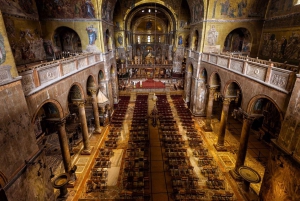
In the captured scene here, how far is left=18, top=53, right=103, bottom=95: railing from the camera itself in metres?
7.46

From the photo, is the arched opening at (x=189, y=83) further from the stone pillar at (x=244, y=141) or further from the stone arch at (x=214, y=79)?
the stone pillar at (x=244, y=141)

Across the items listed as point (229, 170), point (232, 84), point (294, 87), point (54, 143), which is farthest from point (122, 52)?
point (294, 87)

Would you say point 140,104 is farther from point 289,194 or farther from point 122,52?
point 289,194

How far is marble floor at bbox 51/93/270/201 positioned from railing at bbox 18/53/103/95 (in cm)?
653

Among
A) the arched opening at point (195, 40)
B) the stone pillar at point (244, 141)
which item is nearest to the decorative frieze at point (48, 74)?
the stone pillar at point (244, 141)

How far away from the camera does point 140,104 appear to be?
77.6ft

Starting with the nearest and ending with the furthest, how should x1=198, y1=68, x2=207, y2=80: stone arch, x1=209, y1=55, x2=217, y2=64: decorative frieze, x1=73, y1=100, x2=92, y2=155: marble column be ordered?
x1=73, y1=100, x2=92, y2=155: marble column < x1=209, y1=55, x2=217, y2=64: decorative frieze < x1=198, y1=68, x2=207, y2=80: stone arch

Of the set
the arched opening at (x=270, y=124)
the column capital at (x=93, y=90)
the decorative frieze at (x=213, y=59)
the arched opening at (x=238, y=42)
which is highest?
the arched opening at (x=238, y=42)

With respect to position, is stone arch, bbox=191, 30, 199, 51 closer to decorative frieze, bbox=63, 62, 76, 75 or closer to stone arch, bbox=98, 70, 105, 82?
stone arch, bbox=98, 70, 105, 82

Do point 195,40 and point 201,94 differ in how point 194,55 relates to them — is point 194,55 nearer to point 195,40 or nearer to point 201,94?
point 195,40

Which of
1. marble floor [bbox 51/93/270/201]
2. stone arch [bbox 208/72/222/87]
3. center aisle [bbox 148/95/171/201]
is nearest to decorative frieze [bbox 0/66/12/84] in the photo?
marble floor [bbox 51/93/270/201]

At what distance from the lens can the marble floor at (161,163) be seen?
33.9 ft

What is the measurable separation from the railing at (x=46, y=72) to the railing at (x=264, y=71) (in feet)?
35.6

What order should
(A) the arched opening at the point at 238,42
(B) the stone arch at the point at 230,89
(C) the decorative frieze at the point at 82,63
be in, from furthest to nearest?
(A) the arched opening at the point at 238,42, (B) the stone arch at the point at 230,89, (C) the decorative frieze at the point at 82,63
